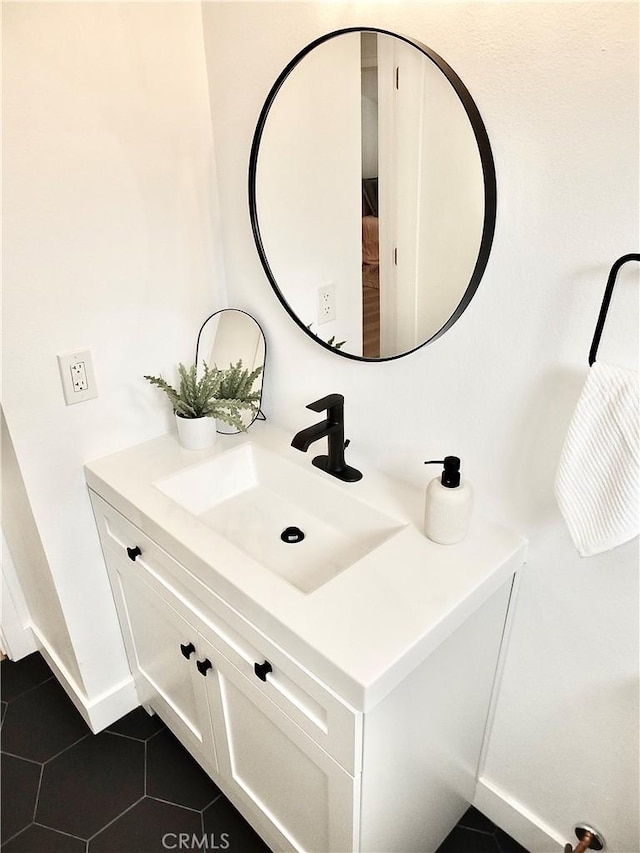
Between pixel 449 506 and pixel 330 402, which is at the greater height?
pixel 330 402

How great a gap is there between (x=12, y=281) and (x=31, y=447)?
38 centimetres

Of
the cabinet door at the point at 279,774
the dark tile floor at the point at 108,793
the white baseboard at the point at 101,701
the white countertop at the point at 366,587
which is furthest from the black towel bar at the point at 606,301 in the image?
the white baseboard at the point at 101,701

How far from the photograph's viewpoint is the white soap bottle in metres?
1.10

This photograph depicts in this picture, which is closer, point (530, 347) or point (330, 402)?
point (530, 347)

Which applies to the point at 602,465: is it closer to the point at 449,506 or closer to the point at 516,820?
the point at 449,506

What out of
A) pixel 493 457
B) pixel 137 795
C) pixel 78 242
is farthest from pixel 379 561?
pixel 137 795

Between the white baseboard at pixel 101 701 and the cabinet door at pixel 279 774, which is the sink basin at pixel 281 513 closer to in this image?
the cabinet door at pixel 279 774

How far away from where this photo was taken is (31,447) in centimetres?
139

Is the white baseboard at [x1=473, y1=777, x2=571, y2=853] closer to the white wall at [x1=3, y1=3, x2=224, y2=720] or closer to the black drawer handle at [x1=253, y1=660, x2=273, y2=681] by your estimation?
the black drawer handle at [x1=253, y1=660, x2=273, y2=681]

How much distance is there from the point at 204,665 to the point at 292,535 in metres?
0.33

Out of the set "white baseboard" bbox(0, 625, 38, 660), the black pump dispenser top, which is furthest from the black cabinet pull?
"white baseboard" bbox(0, 625, 38, 660)

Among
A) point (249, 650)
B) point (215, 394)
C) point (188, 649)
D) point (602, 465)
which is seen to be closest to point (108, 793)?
point (188, 649)

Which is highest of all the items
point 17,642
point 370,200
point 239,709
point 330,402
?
point 370,200

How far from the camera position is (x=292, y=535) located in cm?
133
